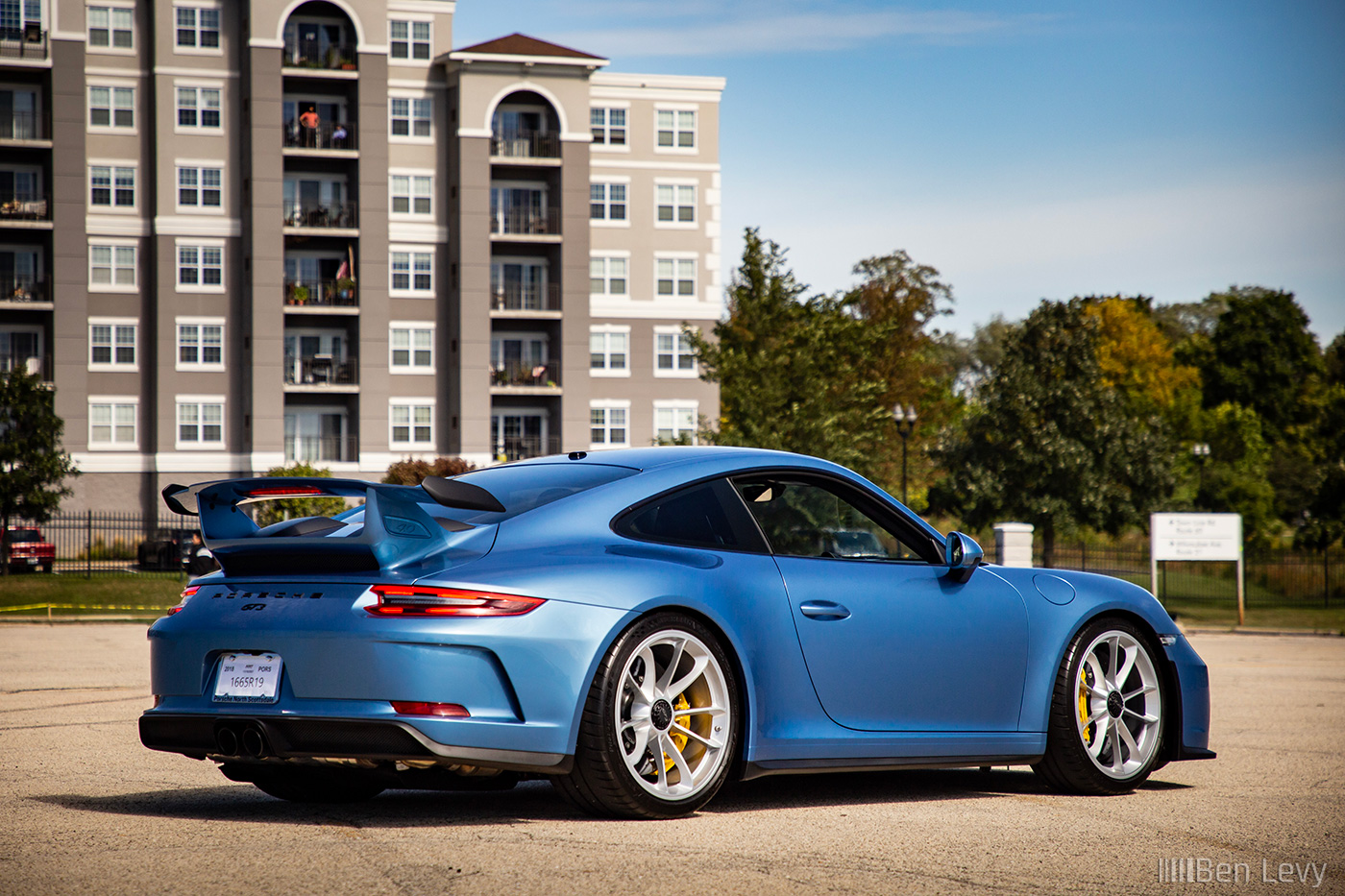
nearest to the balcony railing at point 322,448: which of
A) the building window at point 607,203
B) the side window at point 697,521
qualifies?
the building window at point 607,203

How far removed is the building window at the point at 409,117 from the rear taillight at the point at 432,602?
57.8 meters

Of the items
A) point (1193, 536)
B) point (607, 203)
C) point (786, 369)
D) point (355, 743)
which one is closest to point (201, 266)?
point (607, 203)

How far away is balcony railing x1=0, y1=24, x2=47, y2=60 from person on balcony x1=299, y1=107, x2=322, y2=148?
398 inches

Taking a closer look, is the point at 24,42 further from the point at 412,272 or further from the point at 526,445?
the point at 526,445

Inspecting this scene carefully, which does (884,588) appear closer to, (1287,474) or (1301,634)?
(1301,634)

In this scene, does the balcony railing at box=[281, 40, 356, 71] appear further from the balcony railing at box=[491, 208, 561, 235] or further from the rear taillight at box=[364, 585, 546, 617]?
the rear taillight at box=[364, 585, 546, 617]

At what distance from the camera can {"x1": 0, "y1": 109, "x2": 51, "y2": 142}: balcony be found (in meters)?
57.4

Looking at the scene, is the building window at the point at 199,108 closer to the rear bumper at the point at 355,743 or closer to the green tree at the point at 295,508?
the green tree at the point at 295,508

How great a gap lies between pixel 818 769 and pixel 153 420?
56794mm

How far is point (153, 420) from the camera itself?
2307 inches

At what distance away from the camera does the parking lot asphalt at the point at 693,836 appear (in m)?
4.46

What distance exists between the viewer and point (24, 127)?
5775 centimetres

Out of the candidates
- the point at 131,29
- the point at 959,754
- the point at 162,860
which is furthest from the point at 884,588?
the point at 131,29

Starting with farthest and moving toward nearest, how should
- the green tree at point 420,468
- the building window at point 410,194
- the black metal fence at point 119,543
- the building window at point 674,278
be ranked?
the building window at point 674,278
the building window at point 410,194
the green tree at point 420,468
the black metal fence at point 119,543
